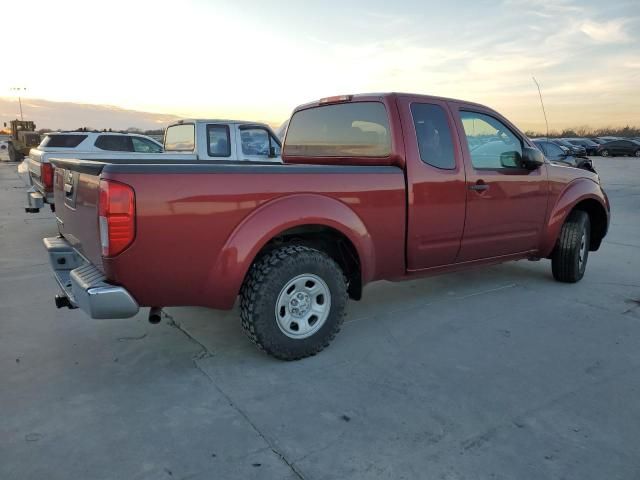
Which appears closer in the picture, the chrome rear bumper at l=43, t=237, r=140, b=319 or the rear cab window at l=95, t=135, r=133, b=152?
the chrome rear bumper at l=43, t=237, r=140, b=319

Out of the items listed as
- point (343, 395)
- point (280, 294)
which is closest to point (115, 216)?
point (280, 294)

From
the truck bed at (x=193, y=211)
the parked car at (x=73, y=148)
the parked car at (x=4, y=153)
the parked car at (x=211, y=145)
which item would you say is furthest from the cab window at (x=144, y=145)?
the parked car at (x=4, y=153)

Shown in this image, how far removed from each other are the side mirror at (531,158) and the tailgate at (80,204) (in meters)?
3.72

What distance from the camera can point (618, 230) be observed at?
890 centimetres

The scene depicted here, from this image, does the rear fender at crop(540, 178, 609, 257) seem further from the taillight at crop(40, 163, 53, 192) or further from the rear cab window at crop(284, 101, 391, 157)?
the taillight at crop(40, 163, 53, 192)

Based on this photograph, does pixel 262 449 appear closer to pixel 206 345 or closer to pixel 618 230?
pixel 206 345

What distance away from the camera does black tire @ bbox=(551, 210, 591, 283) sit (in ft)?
17.4

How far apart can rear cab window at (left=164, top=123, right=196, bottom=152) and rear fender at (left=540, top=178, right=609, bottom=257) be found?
18.5 ft

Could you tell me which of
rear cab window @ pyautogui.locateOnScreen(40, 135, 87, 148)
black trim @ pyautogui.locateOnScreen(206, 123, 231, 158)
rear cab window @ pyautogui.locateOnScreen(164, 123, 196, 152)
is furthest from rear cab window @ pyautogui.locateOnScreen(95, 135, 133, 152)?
black trim @ pyautogui.locateOnScreen(206, 123, 231, 158)

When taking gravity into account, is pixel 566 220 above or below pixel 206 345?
above

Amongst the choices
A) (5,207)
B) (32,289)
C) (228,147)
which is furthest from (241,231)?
(5,207)

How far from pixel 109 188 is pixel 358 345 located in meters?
2.11

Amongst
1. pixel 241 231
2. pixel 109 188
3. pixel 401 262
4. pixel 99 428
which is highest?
pixel 109 188

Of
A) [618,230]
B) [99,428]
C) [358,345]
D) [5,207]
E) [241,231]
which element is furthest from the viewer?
[5,207]
